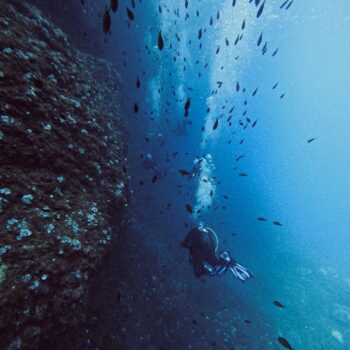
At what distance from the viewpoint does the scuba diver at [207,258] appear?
26.6 feet

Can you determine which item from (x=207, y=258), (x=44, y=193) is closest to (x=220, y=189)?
(x=207, y=258)

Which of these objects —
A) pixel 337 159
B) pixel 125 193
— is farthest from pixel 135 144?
pixel 337 159

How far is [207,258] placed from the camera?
834 centimetres

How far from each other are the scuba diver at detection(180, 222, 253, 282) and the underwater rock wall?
11.5 feet

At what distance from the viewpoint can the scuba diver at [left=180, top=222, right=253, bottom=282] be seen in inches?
319

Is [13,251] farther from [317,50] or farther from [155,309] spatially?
[317,50]

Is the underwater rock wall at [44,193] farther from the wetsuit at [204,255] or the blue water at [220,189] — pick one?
the blue water at [220,189]

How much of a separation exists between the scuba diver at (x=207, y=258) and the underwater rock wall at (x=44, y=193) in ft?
11.5

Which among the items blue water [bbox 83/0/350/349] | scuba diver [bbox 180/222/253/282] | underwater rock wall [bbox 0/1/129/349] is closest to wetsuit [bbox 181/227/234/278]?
scuba diver [bbox 180/222/253/282]

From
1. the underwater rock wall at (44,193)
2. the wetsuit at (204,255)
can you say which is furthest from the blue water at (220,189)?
the underwater rock wall at (44,193)

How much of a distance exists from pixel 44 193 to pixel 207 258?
6602mm

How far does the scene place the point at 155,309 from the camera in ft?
26.6

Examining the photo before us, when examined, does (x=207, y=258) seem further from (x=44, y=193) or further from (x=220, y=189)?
(x=220, y=189)

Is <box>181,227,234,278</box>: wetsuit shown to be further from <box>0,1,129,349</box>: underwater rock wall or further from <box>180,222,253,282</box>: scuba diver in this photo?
<box>0,1,129,349</box>: underwater rock wall
